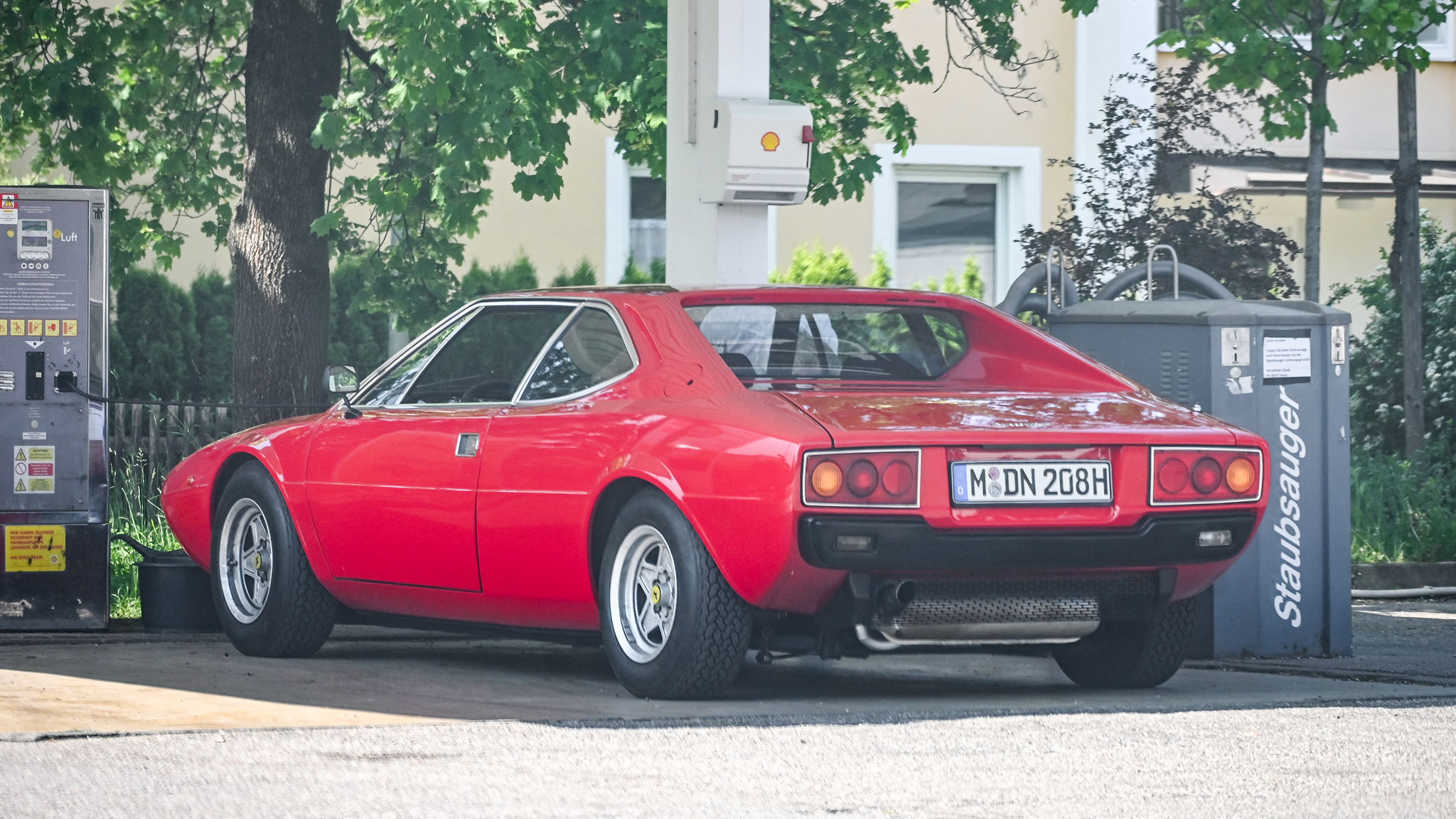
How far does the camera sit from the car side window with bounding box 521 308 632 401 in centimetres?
720

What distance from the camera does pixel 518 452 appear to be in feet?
23.8

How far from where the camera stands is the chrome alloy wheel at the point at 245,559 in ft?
27.8

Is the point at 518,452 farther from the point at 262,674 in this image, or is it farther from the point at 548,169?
the point at 548,169

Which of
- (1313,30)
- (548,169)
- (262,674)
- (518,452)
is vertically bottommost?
(262,674)

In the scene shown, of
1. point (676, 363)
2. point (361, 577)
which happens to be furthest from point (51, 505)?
point (676, 363)

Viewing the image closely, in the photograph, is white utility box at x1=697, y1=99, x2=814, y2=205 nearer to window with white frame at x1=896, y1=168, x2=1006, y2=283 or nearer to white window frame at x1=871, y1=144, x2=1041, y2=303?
white window frame at x1=871, y1=144, x2=1041, y2=303

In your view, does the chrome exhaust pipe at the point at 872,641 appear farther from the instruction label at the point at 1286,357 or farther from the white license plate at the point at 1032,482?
the instruction label at the point at 1286,357

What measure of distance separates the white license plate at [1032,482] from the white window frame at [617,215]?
12.1m

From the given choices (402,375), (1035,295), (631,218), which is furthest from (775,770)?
(631,218)

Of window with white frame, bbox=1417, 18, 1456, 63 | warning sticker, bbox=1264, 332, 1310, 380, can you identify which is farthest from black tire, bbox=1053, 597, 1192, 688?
window with white frame, bbox=1417, 18, 1456, 63

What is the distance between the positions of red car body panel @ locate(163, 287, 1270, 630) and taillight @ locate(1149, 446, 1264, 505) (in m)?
0.04

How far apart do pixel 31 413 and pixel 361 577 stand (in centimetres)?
213

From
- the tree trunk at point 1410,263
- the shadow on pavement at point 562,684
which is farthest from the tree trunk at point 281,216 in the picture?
the tree trunk at point 1410,263

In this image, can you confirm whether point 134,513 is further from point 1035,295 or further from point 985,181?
point 985,181
